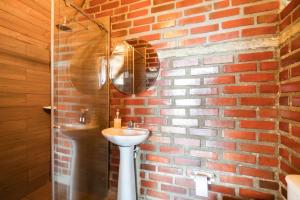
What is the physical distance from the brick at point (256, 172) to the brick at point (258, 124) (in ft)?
0.99

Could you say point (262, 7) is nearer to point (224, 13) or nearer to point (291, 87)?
point (224, 13)

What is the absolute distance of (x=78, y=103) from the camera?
143cm

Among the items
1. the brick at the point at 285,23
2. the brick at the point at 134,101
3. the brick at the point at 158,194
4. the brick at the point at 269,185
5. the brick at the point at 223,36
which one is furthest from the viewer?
the brick at the point at 134,101

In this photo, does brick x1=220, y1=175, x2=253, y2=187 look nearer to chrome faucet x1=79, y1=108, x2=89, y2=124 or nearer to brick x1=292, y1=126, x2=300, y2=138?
brick x1=292, y1=126, x2=300, y2=138

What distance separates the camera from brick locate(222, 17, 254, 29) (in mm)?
1204

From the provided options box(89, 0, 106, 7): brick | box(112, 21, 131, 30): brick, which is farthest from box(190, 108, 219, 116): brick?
box(89, 0, 106, 7): brick

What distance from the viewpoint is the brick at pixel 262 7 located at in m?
1.15

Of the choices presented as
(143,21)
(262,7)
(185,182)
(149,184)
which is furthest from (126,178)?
(262,7)

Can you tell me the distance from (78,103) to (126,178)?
743mm

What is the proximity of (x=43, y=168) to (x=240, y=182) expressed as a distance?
2029 mm

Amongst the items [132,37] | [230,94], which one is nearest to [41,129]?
[132,37]

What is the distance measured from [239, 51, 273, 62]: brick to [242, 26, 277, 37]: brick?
0.45 feet

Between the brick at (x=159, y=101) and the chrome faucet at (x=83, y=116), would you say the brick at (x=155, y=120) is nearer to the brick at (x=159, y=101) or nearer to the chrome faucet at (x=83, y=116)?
the brick at (x=159, y=101)

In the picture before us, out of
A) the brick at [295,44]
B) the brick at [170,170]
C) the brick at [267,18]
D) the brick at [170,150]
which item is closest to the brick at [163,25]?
the brick at [267,18]
